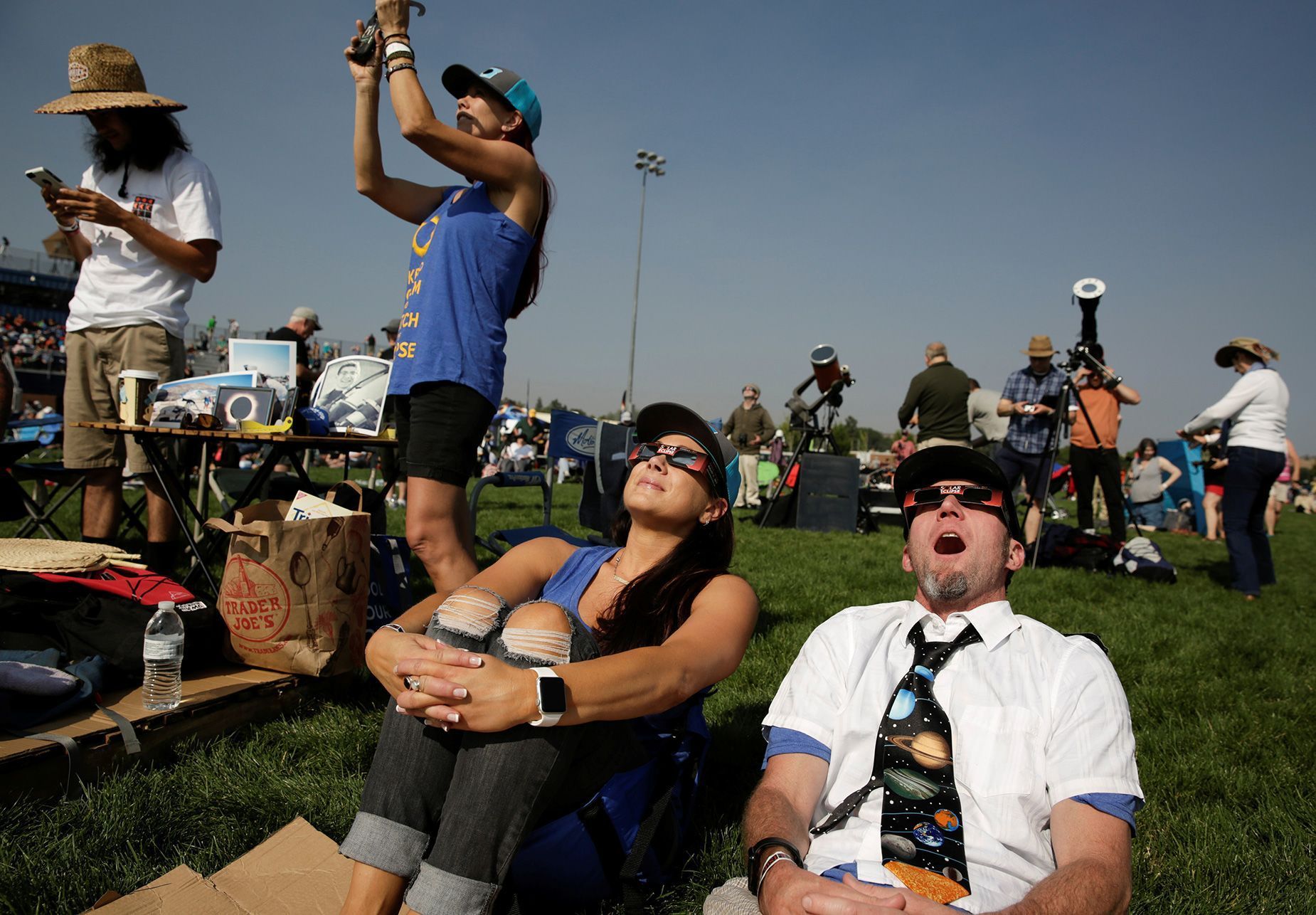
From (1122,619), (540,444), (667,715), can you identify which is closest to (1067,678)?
(667,715)

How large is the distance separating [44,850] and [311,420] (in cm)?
254

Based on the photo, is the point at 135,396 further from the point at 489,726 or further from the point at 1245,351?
the point at 1245,351

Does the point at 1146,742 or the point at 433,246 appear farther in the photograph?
the point at 1146,742

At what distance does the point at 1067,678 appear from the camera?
5.23 feet

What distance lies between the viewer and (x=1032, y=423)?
25.4 feet

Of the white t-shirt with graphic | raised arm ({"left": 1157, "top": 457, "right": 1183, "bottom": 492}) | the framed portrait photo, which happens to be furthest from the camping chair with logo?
raised arm ({"left": 1157, "top": 457, "right": 1183, "bottom": 492})

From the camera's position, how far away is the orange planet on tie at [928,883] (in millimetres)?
1432

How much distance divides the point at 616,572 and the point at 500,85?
1.85 meters

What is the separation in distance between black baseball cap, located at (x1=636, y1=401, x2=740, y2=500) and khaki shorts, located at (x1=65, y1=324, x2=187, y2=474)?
285 cm

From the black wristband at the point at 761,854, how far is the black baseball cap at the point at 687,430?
1068 millimetres

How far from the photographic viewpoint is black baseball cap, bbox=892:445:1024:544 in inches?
74.4

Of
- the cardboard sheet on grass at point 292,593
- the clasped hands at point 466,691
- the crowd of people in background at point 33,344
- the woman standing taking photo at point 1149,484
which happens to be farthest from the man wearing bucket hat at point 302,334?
the crowd of people in background at point 33,344

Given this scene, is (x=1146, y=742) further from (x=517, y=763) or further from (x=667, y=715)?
(x=517, y=763)

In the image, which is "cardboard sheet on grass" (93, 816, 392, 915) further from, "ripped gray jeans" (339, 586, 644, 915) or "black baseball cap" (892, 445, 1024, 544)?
"black baseball cap" (892, 445, 1024, 544)
